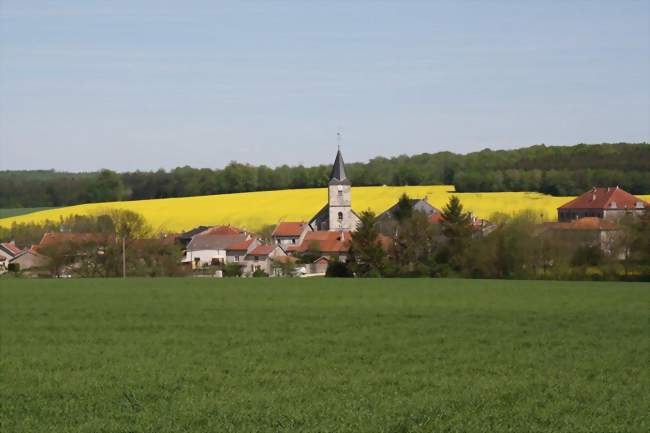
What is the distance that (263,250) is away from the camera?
85.1m

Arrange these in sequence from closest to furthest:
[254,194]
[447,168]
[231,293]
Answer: [231,293]
[254,194]
[447,168]

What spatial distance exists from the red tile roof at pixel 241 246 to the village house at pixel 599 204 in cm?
2934

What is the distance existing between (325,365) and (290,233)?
75663mm

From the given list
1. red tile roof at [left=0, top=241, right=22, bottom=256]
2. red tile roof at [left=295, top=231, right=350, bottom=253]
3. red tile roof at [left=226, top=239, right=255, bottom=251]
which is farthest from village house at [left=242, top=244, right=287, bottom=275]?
red tile roof at [left=0, top=241, right=22, bottom=256]

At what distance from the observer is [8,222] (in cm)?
10631

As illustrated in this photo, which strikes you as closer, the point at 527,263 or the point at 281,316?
the point at 281,316

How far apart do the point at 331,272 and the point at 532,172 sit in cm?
5218

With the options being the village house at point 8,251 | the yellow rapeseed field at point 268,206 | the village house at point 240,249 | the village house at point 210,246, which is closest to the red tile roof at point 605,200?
the yellow rapeseed field at point 268,206

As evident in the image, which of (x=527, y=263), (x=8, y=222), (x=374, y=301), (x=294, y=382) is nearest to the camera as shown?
(x=294, y=382)

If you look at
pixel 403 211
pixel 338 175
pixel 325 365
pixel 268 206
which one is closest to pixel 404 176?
pixel 268 206

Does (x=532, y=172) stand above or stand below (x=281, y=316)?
above

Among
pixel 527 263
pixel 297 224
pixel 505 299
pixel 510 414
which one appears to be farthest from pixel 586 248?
pixel 510 414

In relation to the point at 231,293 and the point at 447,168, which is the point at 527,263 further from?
the point at 447,168

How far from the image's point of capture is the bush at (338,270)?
65250 millimetres
